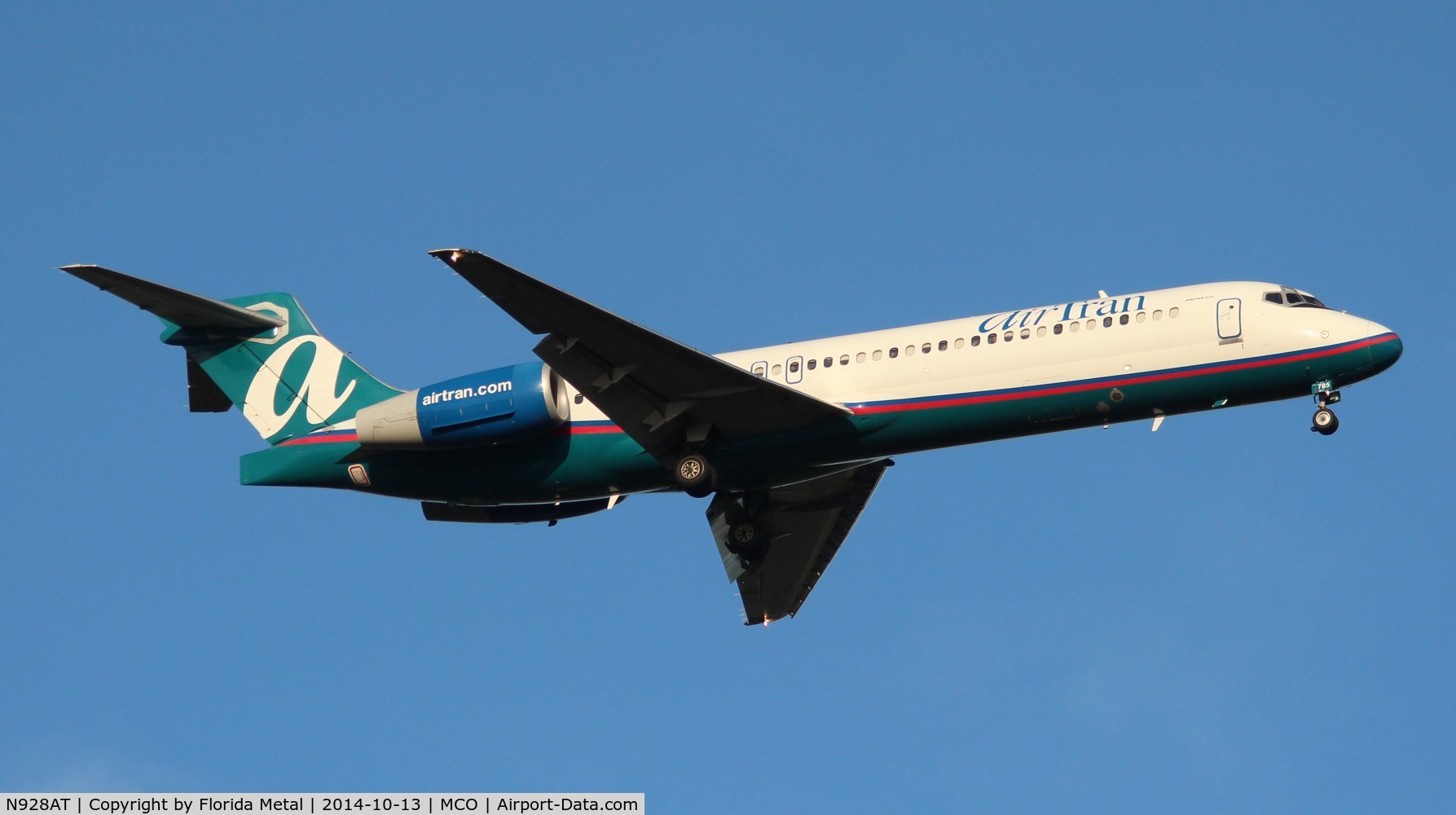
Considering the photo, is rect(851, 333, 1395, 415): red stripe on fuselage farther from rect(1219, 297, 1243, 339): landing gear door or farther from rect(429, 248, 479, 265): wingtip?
rect(429, 248, 479, 265): wingtip

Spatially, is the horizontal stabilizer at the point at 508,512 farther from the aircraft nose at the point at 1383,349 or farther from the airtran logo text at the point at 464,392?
the aircraft nose at the point at 1383,349

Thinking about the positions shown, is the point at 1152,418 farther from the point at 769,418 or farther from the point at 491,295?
the point at 491,295

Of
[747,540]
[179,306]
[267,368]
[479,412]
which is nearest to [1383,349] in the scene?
[747,540]

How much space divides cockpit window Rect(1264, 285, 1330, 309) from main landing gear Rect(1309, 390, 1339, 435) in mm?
1352

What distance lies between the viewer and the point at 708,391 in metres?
26.2

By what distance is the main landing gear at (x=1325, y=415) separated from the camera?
24828 mm

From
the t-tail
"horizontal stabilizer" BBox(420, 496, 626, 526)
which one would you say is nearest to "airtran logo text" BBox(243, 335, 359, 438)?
the t-tail

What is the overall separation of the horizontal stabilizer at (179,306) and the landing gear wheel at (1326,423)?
16.8m

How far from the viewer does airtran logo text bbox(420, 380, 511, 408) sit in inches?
1069

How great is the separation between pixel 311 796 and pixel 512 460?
6823mm

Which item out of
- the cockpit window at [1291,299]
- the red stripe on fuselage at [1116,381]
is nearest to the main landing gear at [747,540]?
the red stripe on fuselage at [1116,381]

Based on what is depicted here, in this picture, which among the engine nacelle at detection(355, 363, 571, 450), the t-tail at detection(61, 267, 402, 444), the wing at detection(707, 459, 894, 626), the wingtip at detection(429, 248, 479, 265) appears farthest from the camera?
the wing at detection(707, 459, 894, 626)

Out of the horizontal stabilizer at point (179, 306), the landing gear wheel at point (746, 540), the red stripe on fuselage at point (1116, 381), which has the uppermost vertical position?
the horizontal stabilizer at point (179, 306)

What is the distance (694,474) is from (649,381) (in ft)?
5.37
